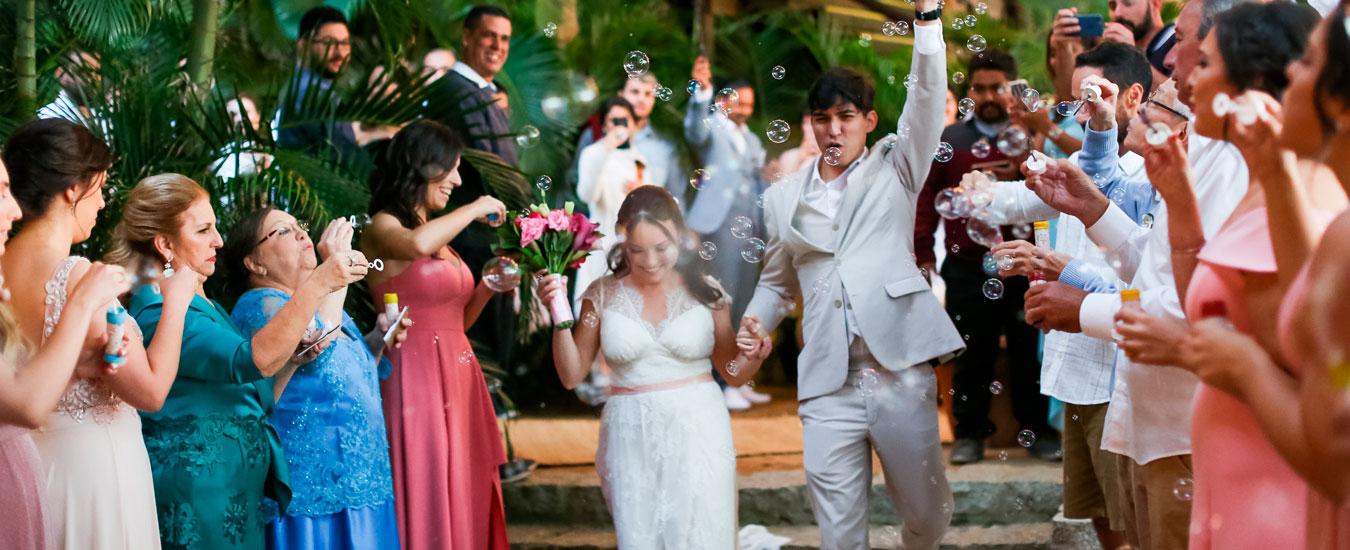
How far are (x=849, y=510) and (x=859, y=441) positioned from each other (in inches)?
9.3

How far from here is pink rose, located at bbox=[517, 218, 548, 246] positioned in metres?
4.07

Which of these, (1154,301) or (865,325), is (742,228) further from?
(1154,301)

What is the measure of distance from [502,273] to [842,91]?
137 cm

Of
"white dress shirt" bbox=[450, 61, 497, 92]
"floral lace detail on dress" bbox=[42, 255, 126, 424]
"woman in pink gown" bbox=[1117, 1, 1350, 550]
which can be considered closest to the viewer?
"woman in pink gown" bbox=[1117, 1, 1350, 550]

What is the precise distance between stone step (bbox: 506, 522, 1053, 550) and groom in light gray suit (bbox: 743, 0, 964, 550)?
126cm

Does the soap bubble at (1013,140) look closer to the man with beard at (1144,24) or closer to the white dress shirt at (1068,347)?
the white dress shirt at (1068,347)

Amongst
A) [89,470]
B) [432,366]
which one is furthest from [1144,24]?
[89,470]

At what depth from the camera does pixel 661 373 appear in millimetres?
4109

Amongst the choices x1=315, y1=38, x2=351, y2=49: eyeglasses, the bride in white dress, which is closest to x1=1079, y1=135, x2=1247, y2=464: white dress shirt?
the bride in white dress

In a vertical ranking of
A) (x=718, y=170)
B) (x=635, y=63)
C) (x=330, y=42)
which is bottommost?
(x=718, y=170)

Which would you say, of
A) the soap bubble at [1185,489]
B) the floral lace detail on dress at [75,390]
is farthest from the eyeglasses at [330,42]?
the soap bubble at [1185,489]

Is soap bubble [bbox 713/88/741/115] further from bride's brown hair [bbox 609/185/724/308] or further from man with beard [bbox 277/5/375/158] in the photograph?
man with beard [bbox 277/5/375/158]

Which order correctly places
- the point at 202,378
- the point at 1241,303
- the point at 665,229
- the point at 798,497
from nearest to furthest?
1. the point at 1241,303
2. the point at 202,378
3. the point at 665,229
4. the point at 798,497

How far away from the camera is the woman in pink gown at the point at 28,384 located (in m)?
2.62
